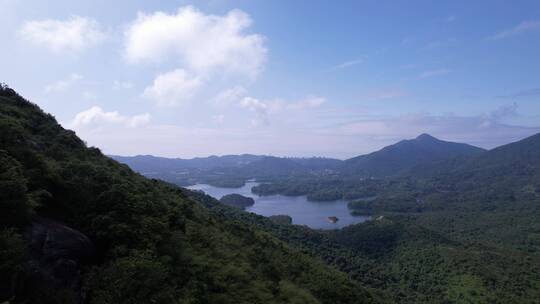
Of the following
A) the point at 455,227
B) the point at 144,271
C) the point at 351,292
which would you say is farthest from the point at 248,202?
the point at 144,271

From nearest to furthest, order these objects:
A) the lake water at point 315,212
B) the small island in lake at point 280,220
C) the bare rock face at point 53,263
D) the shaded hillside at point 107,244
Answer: the bare rock face at point 53,263 < the shaded hillside at point 107,244 < the small island in lake at point 280,220 < the lake water at point 315,212

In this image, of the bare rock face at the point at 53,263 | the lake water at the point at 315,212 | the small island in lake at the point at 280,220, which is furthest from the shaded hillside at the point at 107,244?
the lake water at the point at 315,212

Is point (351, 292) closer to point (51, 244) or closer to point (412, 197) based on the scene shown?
point (51, 244)

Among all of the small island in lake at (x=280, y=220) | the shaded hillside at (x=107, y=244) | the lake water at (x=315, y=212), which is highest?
the shaded hillside at (x=107, y=244)

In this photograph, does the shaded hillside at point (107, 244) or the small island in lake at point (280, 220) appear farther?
the small island in lake at point (280, 220)

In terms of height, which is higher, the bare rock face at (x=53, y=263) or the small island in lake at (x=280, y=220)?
the bare rock face at (x=53, y=263)

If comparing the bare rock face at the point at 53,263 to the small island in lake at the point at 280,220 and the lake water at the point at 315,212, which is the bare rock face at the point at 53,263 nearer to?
the small island in lake at the point at 280,220

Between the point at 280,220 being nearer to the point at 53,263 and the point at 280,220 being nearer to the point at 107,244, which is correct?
the point at 107,244

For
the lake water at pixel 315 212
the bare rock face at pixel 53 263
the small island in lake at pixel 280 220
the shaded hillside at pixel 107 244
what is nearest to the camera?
the bare rock face at pixel 53 263

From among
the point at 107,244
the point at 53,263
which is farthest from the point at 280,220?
the point at 53,263
